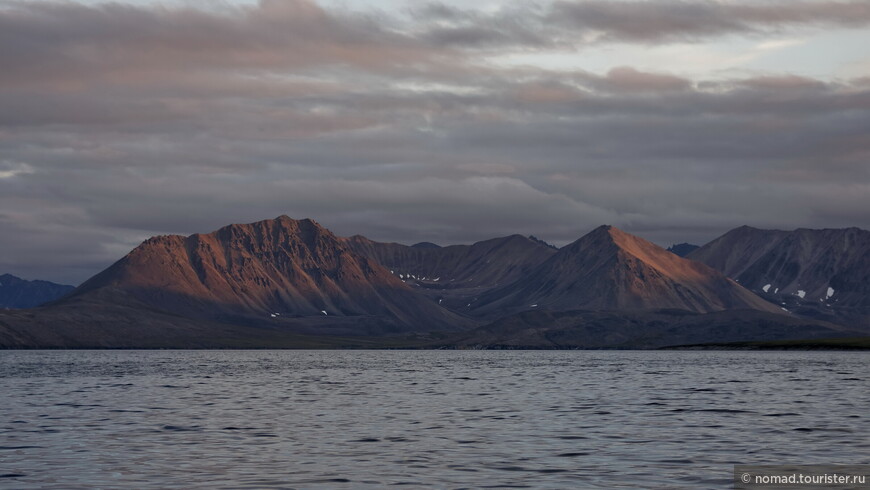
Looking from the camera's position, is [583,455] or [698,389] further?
[698,389]

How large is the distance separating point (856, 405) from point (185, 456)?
59.3 m

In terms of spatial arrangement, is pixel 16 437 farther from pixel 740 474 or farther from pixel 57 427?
pixel 740 474

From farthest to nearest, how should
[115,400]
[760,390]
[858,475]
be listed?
[760,390]
[115,400]
[858,475]

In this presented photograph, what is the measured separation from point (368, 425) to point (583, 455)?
23453 mm

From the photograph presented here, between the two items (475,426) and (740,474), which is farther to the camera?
(475,426)

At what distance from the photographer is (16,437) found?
6588 centimetres

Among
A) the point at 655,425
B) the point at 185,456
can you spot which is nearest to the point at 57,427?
the point at 185,456

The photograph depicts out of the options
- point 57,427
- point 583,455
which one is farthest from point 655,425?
point 57,427

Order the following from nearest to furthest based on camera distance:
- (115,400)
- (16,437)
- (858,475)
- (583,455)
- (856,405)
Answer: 1. (858,475)
2. (583,455)
3. (16,437)
4. (856,405)
5. (115,400)

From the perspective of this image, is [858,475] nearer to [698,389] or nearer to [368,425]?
[368,425]

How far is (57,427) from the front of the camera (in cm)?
7244

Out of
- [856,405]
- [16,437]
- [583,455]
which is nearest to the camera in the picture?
[583,455]

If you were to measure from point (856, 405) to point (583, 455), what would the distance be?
4438 cm

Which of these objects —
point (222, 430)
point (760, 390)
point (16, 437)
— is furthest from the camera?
point (760, 390)
